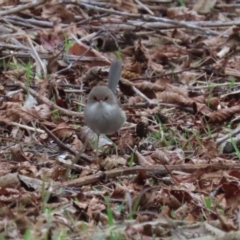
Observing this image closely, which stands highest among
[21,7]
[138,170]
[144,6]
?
[138,170]

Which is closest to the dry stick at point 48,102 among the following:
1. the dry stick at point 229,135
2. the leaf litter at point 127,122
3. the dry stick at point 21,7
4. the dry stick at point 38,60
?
the leaf litter at point 127,122

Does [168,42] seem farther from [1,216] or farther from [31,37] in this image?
[1,216]

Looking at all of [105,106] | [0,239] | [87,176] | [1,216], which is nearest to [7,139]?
[105,106]

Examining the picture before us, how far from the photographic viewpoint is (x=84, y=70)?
24.5 ft

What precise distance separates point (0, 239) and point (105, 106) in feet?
7.33

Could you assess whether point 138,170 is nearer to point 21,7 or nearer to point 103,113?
point 103,113

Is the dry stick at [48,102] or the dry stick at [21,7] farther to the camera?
the dry stick at [21,7]

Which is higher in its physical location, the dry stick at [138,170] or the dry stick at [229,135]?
the dry stick at [138,170]

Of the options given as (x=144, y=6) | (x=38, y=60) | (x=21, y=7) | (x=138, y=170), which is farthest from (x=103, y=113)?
(x=144, y=6)

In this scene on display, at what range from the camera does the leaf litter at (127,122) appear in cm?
418

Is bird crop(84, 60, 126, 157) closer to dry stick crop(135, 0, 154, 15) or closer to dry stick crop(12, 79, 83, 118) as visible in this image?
dry stick crop(12, 79, 83, 118)

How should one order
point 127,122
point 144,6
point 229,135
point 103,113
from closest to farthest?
1. point 229,135
2. point 103,113
3. point 127,122
4. point 144,6

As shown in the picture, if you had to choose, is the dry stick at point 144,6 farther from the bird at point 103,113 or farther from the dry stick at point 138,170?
A: the dry stick at point 138,170

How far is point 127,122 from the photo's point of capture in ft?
20.8
